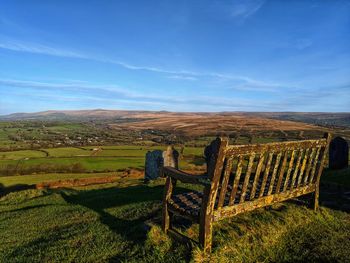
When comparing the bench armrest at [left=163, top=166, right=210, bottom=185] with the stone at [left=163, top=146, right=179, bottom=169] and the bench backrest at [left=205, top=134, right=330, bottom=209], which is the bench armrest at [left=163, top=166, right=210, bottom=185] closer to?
the bench backrest at [left=205, top=134, right=330, bottom=209]

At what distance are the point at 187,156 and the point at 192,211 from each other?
142 feet

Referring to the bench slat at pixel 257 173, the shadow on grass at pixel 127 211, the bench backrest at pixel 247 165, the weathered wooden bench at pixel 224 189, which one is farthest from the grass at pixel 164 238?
the bench slat at pixel 257 173

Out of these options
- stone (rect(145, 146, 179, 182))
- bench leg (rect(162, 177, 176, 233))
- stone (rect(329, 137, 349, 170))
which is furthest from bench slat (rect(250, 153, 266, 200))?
stone (rect(329, 137, 349, 170))

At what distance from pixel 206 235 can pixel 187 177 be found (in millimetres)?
1115

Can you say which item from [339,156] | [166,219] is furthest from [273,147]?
[339,156]

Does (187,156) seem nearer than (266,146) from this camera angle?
No

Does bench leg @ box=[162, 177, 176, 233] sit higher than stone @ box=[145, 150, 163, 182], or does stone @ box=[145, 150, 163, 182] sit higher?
bench leg @ box=[162, 177, 176, 233]

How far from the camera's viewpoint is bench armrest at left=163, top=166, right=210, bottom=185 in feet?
18.2

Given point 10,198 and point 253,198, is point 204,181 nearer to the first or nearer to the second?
point 253,198

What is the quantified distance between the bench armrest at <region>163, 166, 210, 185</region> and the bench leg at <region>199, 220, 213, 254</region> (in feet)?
2.39

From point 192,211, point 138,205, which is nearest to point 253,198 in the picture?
point 192,211

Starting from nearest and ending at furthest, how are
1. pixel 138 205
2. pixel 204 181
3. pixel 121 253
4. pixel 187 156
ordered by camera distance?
1. pixel 204 181
2. pixel 121 253
3. pixel 138 205
4. pixel 187 156

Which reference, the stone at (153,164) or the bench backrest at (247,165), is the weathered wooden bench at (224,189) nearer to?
the bench backrest at (247,165)

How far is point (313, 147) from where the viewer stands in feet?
26.0
